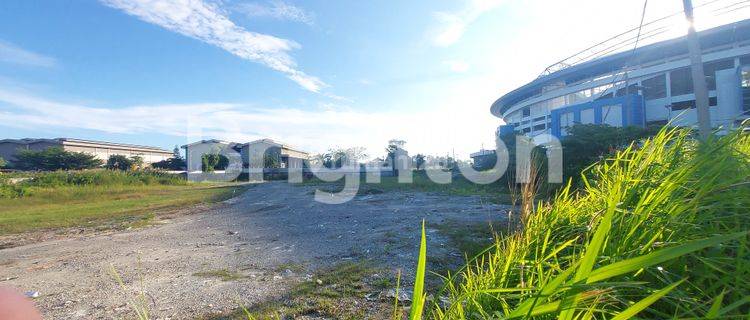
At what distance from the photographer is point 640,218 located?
1.36 meters

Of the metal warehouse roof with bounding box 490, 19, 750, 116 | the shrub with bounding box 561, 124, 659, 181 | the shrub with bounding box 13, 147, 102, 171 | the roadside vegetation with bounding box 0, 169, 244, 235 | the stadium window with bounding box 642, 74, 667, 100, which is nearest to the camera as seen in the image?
the roadside vegetation with bounding box 0, 169, 244, 235

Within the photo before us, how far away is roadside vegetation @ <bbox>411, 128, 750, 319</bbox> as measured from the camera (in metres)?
0.81

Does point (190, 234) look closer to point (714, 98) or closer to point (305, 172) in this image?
point (305, 172)

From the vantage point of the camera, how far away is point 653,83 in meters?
28.3

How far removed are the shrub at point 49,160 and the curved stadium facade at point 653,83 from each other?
43362 millimetres

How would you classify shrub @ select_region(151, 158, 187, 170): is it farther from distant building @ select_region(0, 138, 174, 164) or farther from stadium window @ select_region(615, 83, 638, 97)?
stadium window @ select_region(615, 83, 638, 97)

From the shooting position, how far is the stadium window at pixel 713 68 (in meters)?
25.5

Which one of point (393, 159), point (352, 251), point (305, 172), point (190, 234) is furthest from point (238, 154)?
point (352, 251)

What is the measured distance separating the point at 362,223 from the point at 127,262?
3700 millimetres

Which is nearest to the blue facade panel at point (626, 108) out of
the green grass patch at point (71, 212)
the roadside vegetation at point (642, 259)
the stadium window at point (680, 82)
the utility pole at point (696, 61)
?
the stadium window at point (680, 82)

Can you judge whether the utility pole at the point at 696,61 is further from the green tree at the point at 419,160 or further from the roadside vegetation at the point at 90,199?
the green tree at the point at 419,160

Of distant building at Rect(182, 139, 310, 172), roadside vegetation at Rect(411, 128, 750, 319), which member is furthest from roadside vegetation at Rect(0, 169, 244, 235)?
distant building at Rect(182, 139, 310, 172)

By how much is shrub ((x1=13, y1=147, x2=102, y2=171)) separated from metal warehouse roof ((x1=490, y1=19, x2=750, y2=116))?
45725 mm

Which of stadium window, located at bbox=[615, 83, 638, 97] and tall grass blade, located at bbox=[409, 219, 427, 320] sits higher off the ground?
stadium window, located at bbox=[615, 83, 638, 97]
